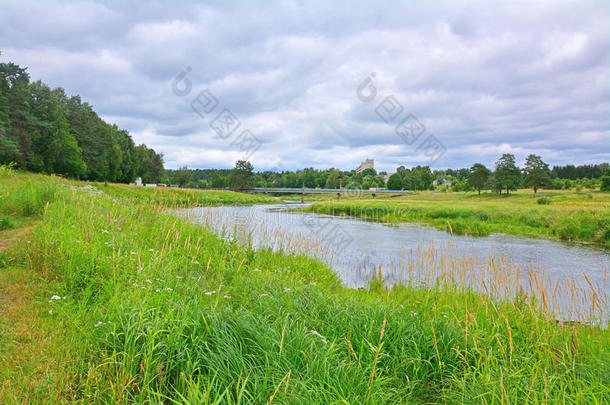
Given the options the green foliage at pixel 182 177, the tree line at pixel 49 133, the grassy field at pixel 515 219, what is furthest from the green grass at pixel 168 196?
the green foliage at pixel 182 177

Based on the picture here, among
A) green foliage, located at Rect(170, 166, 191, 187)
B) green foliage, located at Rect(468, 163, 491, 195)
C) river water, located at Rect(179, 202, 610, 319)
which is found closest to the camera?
river water, located at Rect(179, 202, 610, 319)

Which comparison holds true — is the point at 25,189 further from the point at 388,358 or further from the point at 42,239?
the point at 388,358

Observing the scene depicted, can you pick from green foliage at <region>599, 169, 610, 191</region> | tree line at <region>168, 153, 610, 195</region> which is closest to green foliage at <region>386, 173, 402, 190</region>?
tree line at <region>168, 153, 610, 195</region>

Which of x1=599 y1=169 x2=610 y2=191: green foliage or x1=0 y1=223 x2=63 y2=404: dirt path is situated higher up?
x1=599 y1=169 x2=610 y2=191: green foliage

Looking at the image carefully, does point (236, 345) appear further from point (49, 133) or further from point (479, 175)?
point (479, 175)

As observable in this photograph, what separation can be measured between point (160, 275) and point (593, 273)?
14.2m

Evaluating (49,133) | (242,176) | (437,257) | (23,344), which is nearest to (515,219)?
(437,257)

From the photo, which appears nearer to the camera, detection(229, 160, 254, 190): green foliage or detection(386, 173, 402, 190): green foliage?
detection(386, 173, 402, 190): green foliage

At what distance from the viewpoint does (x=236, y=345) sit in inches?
121

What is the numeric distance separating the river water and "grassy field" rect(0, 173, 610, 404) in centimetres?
237

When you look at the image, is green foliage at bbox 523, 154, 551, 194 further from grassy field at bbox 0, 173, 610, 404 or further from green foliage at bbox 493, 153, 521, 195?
grassy field at bbox 0, 173, 610, 404

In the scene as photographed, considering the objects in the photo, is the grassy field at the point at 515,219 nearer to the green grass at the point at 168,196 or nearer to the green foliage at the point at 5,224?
the green grass at the point at 168,196

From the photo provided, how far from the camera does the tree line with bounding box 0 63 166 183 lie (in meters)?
35.8

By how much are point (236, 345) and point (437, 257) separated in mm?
9431
